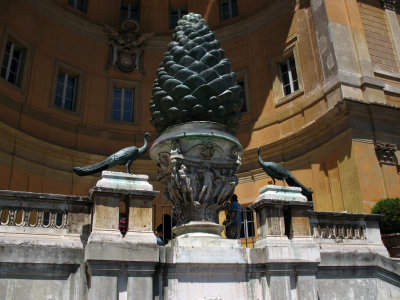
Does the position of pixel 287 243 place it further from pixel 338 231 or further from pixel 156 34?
pixel 156 34

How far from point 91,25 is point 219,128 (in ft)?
50.3

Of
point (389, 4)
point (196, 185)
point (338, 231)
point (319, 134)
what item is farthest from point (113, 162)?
point (389, 4)

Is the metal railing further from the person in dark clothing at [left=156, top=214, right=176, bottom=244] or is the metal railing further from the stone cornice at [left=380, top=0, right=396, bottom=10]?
the stone cornice at [left=380, top=0, right=396, bottom=10]

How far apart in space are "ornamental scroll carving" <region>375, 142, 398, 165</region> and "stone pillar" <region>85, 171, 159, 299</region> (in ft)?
35.5

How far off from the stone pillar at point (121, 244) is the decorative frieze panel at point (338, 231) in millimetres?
2940

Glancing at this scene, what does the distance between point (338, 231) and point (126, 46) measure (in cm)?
1576

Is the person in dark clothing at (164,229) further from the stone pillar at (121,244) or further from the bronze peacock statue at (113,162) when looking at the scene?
the bronze peacock statue at (113,162)

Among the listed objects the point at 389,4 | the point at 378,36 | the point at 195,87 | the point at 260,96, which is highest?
the point at 389,4

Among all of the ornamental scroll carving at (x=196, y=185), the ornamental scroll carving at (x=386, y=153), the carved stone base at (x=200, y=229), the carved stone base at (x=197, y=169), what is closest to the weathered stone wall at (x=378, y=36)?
the ornamental scroll carving at (x=386, y=153)

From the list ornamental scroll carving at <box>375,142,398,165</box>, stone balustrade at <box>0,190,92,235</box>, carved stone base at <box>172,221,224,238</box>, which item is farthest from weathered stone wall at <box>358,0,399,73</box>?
stone balustrade at <box>0,190,92,235</box>

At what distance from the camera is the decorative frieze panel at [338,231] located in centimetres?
700

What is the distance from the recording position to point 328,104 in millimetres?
15477

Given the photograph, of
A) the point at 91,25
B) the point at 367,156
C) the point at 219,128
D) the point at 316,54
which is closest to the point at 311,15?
the point at 316,54

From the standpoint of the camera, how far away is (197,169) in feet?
20.9
